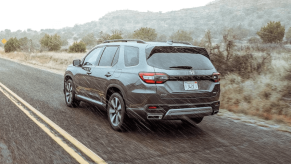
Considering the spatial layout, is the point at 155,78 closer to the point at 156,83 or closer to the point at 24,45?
the point at 156,83

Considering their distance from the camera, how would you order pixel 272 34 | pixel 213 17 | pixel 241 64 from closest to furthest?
pixel 241 64 < pixel 272 34 < pixel 213 17

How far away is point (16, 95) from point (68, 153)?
240 inches

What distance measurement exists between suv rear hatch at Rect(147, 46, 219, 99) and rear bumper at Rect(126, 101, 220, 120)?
18 cm

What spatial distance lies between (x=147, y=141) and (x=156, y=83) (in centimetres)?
104

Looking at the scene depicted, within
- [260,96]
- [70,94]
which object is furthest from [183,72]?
[260,96]

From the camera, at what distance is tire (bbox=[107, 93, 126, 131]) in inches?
204

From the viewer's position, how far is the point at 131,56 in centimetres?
528

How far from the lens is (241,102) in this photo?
814cm

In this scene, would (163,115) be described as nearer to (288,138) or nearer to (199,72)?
(199,72)

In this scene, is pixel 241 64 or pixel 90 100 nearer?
pixel 90 100

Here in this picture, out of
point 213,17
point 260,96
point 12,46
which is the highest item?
point 213,17

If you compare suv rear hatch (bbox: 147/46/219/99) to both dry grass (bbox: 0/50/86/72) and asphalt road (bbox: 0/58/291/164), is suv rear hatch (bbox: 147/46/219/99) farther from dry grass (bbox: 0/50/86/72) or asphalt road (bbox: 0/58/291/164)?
dry grass (bbox: 0/50/86/72)

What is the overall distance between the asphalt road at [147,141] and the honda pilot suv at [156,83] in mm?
436

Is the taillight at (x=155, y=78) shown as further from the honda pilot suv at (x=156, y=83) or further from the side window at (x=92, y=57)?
the side window at (x=92, y=57)
